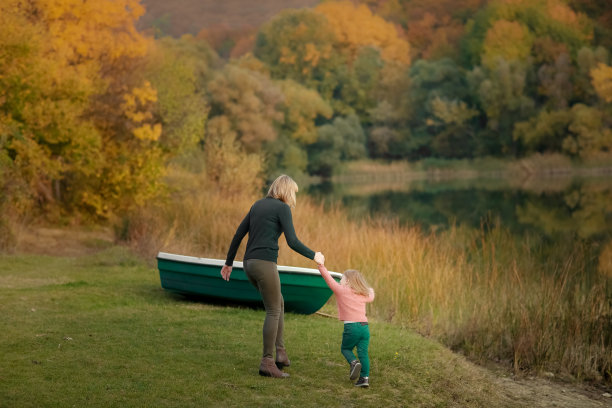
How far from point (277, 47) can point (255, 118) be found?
27.1m

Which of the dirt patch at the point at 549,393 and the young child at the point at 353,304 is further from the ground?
the young child at the point at 353,304

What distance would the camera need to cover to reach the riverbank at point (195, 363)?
6.15 meters

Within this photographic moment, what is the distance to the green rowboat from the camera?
29.8 feet

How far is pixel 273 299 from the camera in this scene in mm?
6246

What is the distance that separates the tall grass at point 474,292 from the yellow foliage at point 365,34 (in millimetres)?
58222

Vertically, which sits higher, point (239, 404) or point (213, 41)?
point (213, 41)

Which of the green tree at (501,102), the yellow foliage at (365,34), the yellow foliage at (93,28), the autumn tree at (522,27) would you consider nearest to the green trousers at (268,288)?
the yellow foliage at (93,28)

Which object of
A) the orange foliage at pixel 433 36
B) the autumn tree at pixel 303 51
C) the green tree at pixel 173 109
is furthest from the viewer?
the orange foliage at pixel 433 36

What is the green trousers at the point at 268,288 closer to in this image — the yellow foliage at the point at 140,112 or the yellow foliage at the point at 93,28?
the yellow foliage at the point at 93,28

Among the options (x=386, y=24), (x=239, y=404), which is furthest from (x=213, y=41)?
(x=239, y=404)

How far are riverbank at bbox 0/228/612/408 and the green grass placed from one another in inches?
0.5

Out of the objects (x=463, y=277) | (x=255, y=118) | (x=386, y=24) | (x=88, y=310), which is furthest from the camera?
(x=386, y=24)

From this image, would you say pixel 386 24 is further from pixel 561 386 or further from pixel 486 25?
pixel 561 386

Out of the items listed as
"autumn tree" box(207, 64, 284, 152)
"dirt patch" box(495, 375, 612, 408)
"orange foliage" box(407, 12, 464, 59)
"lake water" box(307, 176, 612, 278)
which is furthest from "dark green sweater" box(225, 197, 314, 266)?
"orange foliage" box(407, 12, 464, 59)
